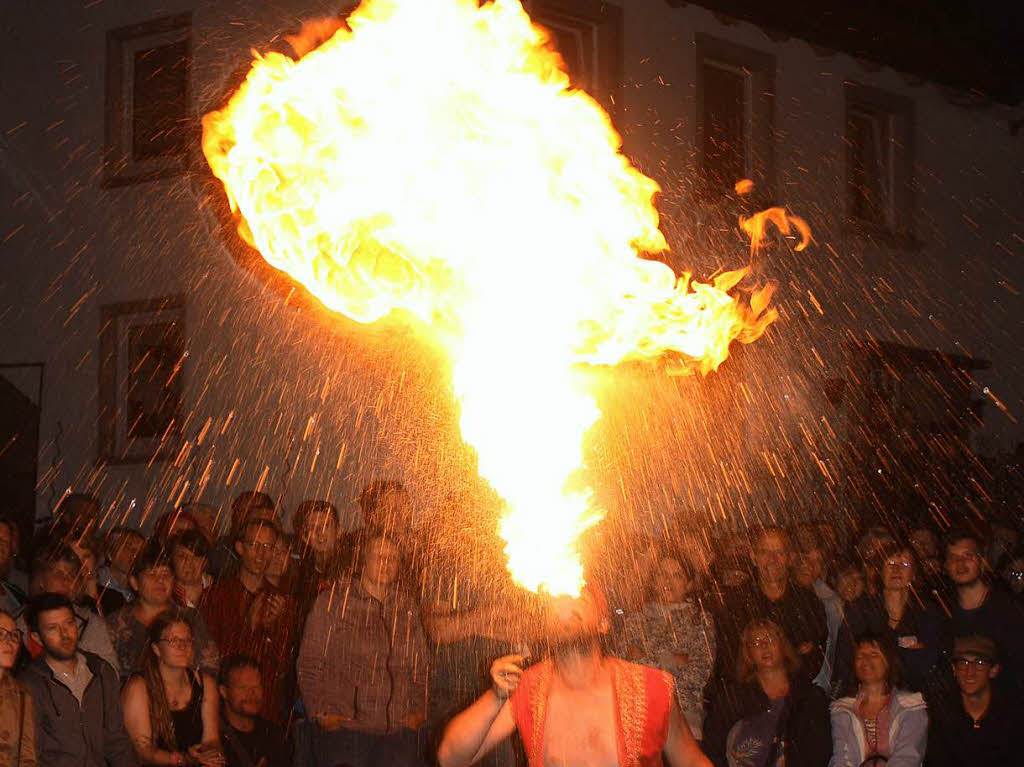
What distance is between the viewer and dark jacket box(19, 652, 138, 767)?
557cm

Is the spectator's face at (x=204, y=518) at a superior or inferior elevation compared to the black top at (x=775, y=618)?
superior

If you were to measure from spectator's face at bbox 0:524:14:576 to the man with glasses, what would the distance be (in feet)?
3.30

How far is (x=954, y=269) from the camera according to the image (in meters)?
15.0

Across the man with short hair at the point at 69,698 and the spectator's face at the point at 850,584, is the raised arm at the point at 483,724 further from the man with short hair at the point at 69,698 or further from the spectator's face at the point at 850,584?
the spectator's face at the point at 850,584

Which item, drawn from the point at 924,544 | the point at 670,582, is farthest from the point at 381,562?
the point at 924,544

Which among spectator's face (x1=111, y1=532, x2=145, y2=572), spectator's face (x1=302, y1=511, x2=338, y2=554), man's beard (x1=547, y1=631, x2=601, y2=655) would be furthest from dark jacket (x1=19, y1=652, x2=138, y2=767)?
man's beard (x1=547, y1=631, x2=601, y2=655)

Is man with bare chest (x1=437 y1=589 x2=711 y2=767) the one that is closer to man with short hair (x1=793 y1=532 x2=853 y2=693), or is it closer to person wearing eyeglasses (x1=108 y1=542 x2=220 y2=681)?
person wearing eyeglasses (x1=108 y1=542 x2=220 y2=681)

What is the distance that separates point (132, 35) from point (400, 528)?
709 cm

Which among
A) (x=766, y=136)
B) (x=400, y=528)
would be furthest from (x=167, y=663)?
(x=766, y=136)

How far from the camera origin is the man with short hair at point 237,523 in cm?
725

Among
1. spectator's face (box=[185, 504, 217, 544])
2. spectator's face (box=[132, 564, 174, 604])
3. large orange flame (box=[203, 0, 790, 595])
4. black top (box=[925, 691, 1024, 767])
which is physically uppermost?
large orange flame (box=[203, 0, 790, 595])

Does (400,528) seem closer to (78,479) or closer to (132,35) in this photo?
(78,479)

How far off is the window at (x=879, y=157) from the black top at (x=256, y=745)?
10.3 meters

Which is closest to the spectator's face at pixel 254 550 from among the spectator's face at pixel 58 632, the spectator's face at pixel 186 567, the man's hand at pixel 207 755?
the spectator's face at pixel 186 567
